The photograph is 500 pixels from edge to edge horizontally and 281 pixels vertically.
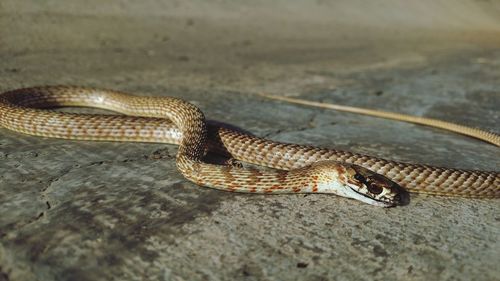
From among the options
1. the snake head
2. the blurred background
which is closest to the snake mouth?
the snake head

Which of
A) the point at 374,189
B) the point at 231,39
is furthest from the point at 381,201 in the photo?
the point at 231,39

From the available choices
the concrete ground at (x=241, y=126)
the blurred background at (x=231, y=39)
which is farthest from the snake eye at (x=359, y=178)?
the blurred background at (x=231, y=39)

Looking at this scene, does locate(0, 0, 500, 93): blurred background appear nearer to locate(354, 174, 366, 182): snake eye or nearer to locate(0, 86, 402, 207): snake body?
locate(0, 86, 402, 207): snake body

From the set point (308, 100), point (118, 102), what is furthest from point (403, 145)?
point (118, 102)

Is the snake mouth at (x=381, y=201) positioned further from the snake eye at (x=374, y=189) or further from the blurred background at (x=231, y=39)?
the blurred background at (x=231, y=39)

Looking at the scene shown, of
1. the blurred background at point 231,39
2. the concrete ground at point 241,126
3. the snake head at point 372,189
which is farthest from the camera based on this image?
the blurred background at point 231,39

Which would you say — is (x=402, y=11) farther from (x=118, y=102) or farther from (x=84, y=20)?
(x=118, y=102)

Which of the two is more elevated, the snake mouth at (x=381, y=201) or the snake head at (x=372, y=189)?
the snake head at (x=372, y=189)
